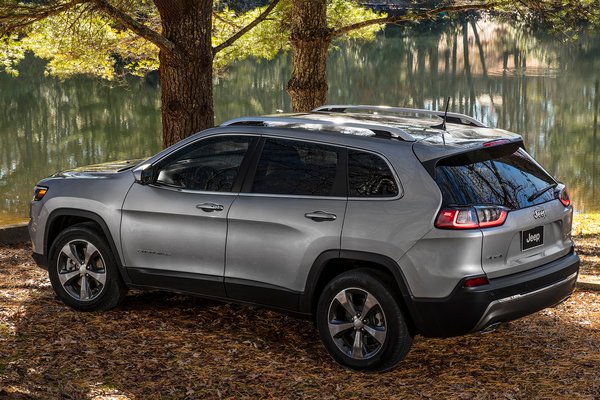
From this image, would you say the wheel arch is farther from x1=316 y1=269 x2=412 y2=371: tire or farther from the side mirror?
the side mirror

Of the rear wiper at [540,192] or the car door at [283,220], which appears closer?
the rear wiper at [540,192]

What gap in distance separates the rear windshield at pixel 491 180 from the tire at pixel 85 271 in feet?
9.94

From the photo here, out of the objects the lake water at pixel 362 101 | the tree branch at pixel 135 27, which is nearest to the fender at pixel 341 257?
the tree branch at pixel 135 27

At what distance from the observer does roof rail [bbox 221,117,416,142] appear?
19.0ft

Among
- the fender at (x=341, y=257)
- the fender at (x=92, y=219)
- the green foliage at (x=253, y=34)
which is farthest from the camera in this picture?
the green foliage at (x=253, y=34)

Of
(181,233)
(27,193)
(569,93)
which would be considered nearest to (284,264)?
(181,233)

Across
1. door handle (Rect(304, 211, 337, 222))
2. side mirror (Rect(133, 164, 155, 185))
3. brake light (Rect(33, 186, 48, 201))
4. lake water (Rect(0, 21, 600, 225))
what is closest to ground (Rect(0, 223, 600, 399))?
brake light (Rect(33, 186, 48, 201))

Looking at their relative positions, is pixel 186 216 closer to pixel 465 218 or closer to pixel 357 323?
pixel 357 323

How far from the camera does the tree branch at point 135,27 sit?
932cm

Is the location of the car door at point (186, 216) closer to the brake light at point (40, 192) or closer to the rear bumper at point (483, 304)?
the brake light at point (40, 192)

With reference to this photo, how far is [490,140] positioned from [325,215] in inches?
48.2

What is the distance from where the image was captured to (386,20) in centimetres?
1276

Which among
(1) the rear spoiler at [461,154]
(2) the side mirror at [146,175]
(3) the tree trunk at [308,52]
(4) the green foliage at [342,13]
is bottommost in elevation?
(2) the side mirror at [146,175]

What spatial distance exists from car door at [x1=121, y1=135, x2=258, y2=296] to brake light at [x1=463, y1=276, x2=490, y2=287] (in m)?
1.91
